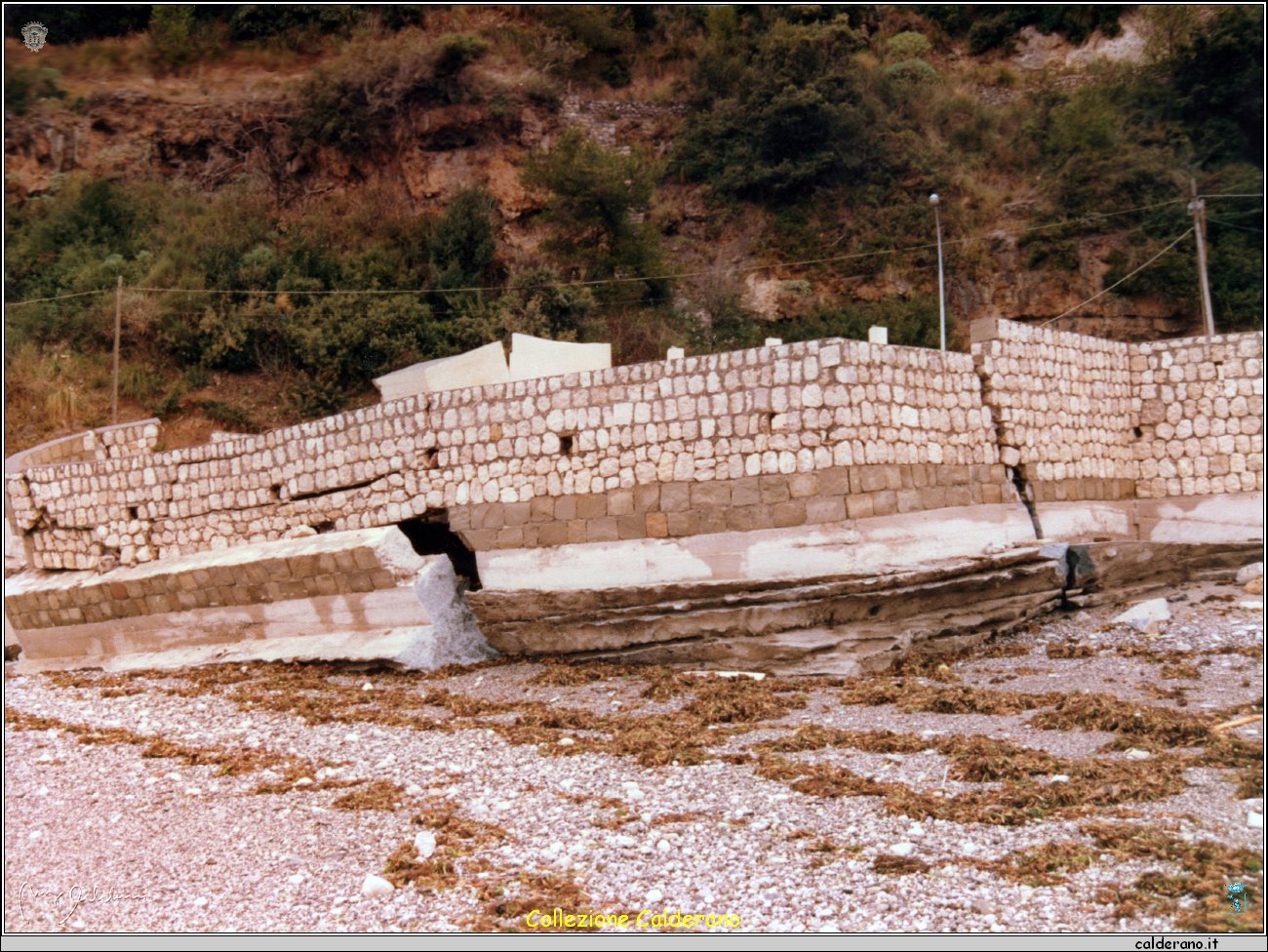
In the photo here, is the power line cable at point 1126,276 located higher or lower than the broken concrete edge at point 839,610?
higher

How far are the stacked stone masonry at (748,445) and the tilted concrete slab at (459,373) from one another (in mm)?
318

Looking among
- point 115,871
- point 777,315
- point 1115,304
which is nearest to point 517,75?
point 777,315

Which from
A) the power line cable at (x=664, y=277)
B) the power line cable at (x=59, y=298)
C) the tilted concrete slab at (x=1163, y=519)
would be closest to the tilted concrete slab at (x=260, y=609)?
the tilted concrete slab at (x=1163, y=519)

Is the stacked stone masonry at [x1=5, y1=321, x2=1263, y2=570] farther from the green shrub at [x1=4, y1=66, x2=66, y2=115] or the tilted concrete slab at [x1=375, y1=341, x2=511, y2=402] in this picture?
the green shrub at [x1=4, y1=66, x2=66, y2=115]

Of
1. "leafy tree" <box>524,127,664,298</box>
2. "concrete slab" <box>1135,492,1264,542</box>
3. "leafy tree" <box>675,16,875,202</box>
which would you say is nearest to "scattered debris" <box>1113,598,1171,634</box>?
"concrete slab" <box>1135,492,1264,542</box>

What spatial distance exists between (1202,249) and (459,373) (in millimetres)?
16010

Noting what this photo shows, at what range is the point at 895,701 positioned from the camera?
970cm

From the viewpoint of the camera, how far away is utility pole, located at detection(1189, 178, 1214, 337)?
22.4 metres

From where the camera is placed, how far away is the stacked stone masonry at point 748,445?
11.3m

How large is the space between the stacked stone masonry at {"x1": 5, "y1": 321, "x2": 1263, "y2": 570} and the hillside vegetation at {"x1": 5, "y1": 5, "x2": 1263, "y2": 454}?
36.3 ft

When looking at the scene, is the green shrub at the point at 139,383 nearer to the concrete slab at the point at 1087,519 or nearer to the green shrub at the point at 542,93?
the green shrub at the point at 542,93

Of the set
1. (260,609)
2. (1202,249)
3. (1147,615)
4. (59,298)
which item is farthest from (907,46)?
(260,609)

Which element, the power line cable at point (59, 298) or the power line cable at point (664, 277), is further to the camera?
the power line cable at point (59, 298)

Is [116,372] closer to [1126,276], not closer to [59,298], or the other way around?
[59,298]
